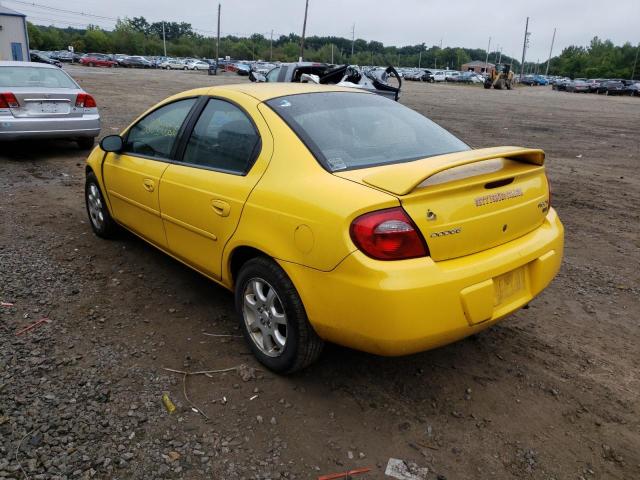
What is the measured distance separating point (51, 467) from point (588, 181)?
814 cm

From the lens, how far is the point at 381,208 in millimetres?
2396

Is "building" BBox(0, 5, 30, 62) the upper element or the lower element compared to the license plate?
upper

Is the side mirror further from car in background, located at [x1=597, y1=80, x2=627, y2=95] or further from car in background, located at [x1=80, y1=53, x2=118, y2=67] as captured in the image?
car in background, located at [x1=80, y1=53, x2=118, y2=67]

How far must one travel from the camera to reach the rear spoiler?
2426 millimetres

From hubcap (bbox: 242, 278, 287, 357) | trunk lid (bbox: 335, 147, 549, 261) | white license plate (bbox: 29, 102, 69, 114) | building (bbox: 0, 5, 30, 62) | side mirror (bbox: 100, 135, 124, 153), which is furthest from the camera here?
building (bbox: 0, 5, 30, 62)

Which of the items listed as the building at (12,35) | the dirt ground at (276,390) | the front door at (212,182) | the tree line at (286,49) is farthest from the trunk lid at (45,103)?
the tree line at (286,49)

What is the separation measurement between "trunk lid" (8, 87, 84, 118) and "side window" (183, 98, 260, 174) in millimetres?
5798

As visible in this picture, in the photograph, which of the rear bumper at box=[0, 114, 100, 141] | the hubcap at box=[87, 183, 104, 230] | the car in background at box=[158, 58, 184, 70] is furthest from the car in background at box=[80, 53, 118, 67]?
the hubcap at box=[87, 183, 104, 230]

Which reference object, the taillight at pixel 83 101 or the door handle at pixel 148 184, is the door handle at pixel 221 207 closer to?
the door handle at pixel 148 184

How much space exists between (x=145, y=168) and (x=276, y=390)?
6.57ft

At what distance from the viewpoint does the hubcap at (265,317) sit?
9.44 ft

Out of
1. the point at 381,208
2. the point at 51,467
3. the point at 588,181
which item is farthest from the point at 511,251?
the point at 588,181

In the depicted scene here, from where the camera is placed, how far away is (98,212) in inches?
197

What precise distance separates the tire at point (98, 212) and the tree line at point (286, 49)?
96.7 meters
